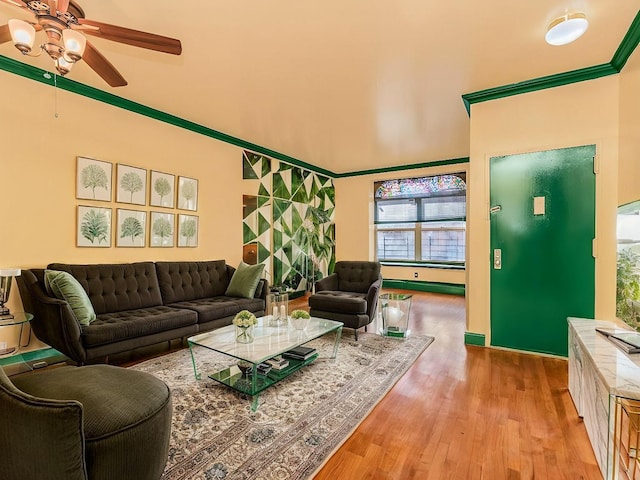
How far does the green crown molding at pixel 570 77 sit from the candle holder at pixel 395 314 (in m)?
2.38

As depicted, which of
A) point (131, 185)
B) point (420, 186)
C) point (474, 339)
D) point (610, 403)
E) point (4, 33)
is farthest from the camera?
point (420, 186)

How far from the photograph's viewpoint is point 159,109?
3.91m

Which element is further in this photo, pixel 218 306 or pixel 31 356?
pixel 218 306

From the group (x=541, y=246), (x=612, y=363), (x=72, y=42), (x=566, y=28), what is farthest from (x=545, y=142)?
(x=72, y=42)

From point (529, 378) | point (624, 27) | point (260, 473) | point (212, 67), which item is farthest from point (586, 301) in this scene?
point (212, 67)

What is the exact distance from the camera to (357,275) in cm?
440

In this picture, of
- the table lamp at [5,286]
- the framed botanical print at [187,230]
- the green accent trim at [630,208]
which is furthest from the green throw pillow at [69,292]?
the green accent trim at [630,208]

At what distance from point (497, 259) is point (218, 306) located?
10.2 feet

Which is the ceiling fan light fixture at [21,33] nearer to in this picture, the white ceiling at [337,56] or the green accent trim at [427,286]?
the white ceiling at [337,56]

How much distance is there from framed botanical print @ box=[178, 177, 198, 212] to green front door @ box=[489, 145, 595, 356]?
3.75 m

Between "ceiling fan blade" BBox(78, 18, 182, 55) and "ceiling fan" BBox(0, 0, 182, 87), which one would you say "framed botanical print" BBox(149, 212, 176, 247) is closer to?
"ceiling fan" BBox(0, 0, 182, 87)

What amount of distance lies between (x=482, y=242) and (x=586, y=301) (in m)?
1.03

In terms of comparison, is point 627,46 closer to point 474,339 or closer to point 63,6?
point 474,339

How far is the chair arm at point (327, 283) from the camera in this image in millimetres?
4277
